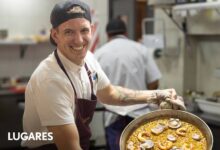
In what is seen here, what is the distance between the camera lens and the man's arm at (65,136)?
926 millimetres

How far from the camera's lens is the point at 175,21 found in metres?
2.18

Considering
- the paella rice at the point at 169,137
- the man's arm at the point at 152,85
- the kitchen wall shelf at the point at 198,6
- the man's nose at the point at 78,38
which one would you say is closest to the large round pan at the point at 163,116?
the paella rice at the point at 169,137

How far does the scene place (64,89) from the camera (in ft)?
3.05

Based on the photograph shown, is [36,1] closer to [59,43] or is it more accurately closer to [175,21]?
[59,43]

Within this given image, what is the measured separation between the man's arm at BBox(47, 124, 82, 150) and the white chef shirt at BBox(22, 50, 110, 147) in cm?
1

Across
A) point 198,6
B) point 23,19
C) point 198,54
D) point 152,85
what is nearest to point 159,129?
point 23,19

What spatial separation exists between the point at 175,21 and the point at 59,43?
1.37m

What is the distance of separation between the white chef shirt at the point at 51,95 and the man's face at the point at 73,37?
22 mm

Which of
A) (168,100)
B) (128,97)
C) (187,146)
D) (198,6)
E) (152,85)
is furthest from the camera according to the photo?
(152,85)

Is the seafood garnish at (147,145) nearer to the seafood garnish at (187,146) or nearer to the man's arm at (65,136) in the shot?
the seafood garnish at (187,146)

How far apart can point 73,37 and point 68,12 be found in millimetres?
64

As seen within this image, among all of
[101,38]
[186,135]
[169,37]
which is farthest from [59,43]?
[169,37]

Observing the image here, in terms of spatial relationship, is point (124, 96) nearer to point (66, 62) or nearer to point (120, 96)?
point (120, 96)

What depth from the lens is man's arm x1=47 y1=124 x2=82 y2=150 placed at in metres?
0.93
